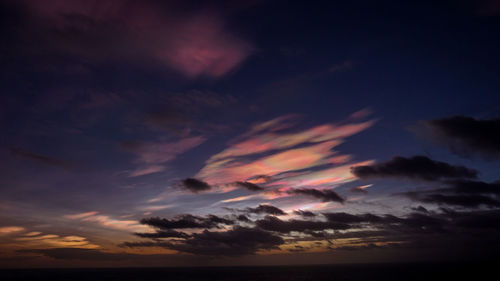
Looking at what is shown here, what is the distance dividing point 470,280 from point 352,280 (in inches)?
2222

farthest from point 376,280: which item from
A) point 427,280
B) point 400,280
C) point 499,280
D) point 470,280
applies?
point 499,280

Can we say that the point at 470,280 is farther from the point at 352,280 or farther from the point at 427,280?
the point at 352,280

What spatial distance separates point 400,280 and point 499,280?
142 feet

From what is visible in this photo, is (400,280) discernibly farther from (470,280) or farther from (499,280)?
(499,280)

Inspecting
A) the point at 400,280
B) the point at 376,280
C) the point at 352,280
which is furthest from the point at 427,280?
the point at 352,280

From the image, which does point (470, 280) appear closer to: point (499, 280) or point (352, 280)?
point (499, 280)

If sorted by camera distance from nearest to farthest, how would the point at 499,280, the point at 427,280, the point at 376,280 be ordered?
the point at 499,280, the point at 427,280, the point at 376,280

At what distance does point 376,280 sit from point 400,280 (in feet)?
40.9

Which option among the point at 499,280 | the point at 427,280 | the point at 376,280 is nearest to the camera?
the point at 499,280

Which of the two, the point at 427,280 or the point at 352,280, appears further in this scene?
the point at 352,280

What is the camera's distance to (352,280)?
536 feet

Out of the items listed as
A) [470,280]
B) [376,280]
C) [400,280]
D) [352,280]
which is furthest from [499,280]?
[352,280]

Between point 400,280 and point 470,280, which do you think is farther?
point 400,280

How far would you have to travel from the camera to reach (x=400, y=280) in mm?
155500
